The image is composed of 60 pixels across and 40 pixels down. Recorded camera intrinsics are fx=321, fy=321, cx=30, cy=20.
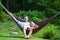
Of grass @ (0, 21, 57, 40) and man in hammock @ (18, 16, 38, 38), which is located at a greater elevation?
man in hammock @ (18, 16, 38, 38)

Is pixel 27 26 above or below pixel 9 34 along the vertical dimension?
above

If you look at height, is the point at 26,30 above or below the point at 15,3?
above

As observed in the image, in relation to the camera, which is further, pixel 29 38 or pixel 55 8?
pixel 55 8

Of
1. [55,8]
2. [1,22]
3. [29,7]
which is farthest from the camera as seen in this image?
[29,7]

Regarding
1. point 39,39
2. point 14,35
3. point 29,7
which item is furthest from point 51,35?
point 29,7

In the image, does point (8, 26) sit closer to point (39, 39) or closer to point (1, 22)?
point (1, 22)

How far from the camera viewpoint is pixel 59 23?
12375 millimetres

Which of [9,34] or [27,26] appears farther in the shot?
[9,34]

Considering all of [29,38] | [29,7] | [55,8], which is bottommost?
[29,7]

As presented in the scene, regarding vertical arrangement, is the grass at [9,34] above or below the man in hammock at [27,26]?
below

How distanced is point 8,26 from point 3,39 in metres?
2.49

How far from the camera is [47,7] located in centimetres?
1423

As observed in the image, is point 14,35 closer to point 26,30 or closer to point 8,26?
point 26,30

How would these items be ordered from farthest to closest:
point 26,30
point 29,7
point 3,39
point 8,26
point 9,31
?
1. point 29,7
2. point 8,26
3. point 9,31
4. point 26,30
5. point 3,39
